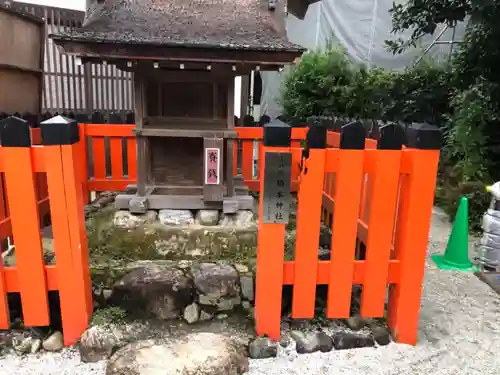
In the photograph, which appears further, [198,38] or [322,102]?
[322,102]

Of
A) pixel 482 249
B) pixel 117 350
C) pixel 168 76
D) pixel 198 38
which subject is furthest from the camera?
pixel 482 249

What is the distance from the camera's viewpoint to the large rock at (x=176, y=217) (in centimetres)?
380

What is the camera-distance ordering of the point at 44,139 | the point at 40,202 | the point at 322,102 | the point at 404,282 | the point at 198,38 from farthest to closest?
the point at 322,102 < the point at 40,202 < the point at 198,38 < the point at 404,282 < the point at 44,139

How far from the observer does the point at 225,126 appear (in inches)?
159

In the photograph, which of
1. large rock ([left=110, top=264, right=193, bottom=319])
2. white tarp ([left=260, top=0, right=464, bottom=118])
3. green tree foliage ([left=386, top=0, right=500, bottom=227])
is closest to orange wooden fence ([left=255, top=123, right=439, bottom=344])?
large rock ([left=110, top=264, right=193, bottom=319])

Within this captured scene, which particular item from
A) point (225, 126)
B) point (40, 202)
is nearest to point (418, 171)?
point (225, 126)

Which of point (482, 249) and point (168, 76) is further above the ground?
point (168, 76)

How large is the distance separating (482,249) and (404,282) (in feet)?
7.30

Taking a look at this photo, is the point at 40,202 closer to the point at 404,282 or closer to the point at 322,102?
the point at 404,282

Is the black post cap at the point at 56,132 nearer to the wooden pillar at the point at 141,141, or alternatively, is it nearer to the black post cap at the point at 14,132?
the black post cap at the point at 14,132

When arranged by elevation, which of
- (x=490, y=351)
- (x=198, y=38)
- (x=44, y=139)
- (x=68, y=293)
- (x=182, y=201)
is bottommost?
(x=490, y=351)

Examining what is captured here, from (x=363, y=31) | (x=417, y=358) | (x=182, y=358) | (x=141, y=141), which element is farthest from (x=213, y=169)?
(x=363, y=31)

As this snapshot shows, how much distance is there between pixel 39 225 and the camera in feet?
8.50

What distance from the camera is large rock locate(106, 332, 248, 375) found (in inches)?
90.9
